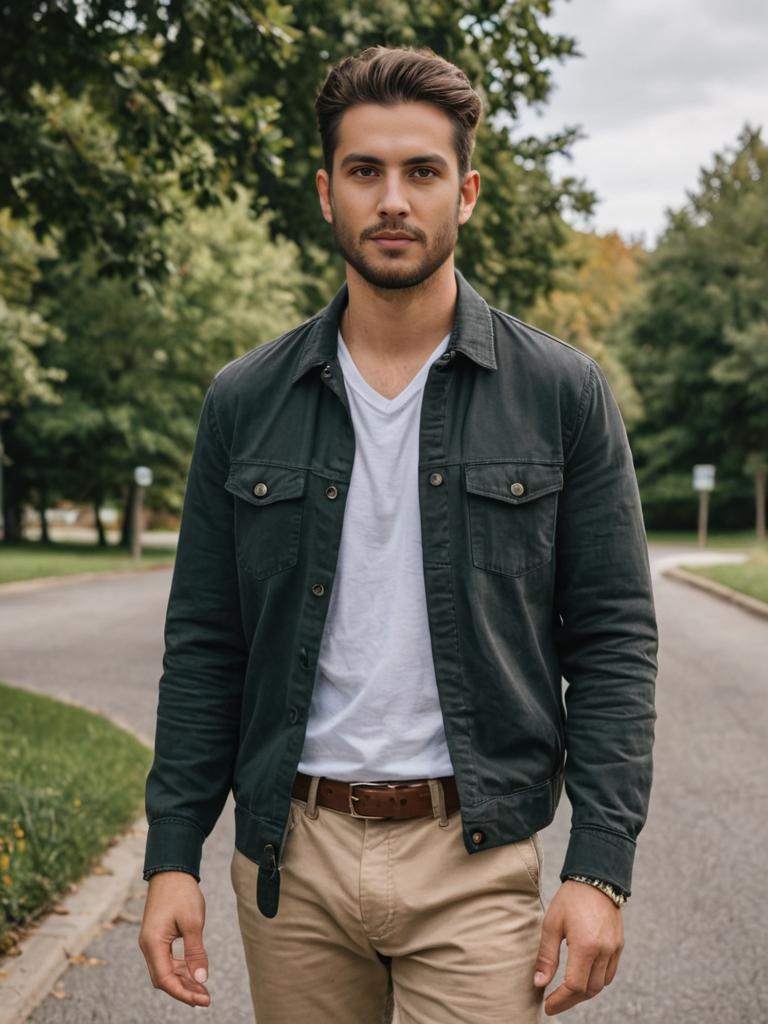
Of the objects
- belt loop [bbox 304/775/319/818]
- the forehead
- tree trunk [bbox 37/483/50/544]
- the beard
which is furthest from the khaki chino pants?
tree trunk [bbox 37/483/50/544]

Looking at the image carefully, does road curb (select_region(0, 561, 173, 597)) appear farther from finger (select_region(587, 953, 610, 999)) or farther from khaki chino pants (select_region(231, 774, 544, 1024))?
finger (select_region(587, 953, 610, 999))

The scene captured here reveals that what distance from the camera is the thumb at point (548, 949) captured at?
1.99 m

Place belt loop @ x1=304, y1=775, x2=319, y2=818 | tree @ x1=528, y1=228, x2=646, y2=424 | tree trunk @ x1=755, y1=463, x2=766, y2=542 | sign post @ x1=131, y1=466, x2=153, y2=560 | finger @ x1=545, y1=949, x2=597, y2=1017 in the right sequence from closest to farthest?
finger @ x1=545, y1=949, x2=597, y2=1017
belt loop @ x1=304, y1=775, x2=319, y2=818
sign post @ x1=131, y1=466, x2=153, y2=560
tree @ x1=528, y1=228, x2=646, y2=424
tree trunk @ x1=755, y1=463, x2=766, y2=542

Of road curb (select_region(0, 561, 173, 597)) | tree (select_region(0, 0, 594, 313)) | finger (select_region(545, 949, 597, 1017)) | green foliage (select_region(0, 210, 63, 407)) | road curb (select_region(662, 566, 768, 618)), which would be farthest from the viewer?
green foliage (select_region(0, 210, 63, 407))

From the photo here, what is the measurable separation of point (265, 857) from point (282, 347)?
36.2 inches

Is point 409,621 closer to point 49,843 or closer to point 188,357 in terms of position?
point 49,843

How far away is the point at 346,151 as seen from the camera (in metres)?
2.19

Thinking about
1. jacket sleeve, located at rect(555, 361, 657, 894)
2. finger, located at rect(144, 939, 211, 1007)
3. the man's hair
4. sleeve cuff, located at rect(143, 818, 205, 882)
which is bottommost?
finger, located at rect(144, 939, 211, 1007)

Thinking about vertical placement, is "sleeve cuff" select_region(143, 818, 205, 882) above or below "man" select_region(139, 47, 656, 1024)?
below

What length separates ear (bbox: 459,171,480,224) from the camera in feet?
7.33

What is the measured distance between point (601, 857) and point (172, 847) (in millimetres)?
748

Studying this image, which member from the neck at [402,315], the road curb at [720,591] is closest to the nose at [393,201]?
the neck at [402,315]

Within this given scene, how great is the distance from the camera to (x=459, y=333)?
221 cm

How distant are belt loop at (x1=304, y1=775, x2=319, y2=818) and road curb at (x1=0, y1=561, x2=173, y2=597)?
794 inches
